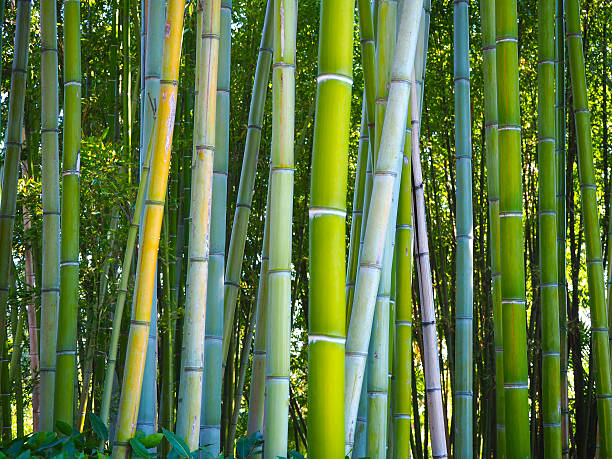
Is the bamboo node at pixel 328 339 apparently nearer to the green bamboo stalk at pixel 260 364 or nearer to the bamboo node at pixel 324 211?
the bamboo node at pixel 324 211

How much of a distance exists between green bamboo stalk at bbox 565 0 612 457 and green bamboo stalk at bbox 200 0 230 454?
1508 millimetres

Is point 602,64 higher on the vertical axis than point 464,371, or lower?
higher

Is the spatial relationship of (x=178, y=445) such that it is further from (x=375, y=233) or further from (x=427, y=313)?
(x=427, y=313)

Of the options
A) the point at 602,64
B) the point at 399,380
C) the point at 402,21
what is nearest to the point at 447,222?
the point at 602,64

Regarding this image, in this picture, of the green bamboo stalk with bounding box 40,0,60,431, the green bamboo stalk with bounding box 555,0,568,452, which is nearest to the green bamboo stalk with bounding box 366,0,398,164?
the green bamboo stalk with bounding box 40,0,60,431

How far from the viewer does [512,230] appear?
227 cm

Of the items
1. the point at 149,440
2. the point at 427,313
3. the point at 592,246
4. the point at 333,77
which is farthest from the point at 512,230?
the point at 149,440

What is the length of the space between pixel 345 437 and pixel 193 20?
3.48 meters

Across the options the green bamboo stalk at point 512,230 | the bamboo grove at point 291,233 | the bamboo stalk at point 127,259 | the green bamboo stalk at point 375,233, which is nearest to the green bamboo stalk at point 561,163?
the bamboo grove at point 291,233

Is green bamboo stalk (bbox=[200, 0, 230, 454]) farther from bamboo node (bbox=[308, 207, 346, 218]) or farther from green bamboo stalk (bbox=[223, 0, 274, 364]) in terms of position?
bamboo node (bbox=[308, 207, 346, 218])

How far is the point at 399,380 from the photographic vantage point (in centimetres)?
211

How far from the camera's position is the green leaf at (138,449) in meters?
1.60

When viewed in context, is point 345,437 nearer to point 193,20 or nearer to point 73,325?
point 73,325

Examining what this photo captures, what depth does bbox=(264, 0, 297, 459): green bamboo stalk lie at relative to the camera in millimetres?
1660
